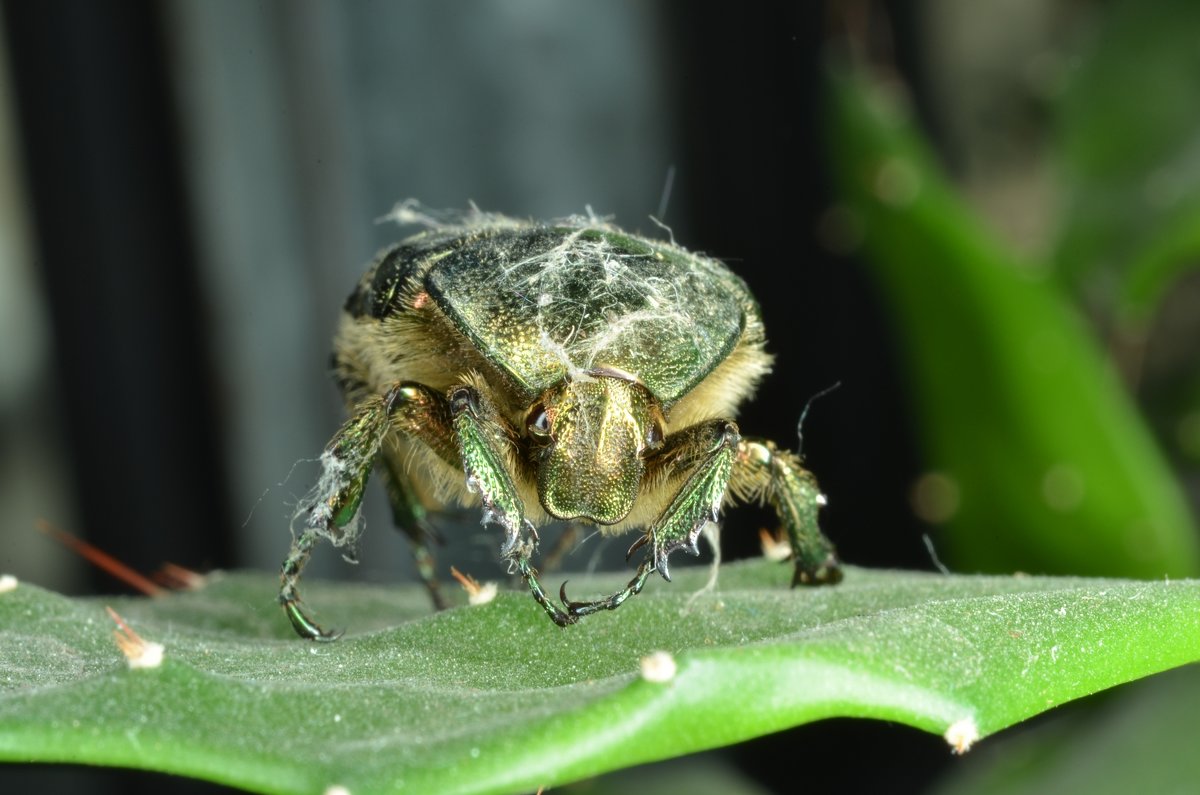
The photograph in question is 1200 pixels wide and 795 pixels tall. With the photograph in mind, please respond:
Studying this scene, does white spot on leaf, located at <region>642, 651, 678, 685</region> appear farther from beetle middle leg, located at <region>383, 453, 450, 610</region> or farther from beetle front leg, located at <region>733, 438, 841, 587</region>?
beetle middle leg, located at <region>383, 453, 450, 610</region>

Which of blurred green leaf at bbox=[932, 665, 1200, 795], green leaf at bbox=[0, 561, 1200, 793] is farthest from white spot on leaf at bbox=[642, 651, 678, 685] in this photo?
blurred green leaf at bbox=[932, 665, 1200, 795]

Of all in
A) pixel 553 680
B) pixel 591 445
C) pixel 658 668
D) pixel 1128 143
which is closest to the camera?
pixel 658 668

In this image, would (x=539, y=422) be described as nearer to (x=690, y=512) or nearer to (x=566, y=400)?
(x=566, y=400)

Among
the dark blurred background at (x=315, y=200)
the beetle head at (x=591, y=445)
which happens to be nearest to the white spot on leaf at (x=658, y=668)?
the beetle head at (x=591, y=445)

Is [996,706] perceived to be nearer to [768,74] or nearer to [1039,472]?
[1039,472]

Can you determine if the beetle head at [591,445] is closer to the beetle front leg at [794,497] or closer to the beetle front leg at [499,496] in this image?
the beetle front leg at [499,496]

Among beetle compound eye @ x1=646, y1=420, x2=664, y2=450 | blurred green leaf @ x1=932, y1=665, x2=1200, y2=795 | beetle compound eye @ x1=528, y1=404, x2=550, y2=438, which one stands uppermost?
beetle compound eye @ x1=528, y1=404, x2=550, y2=438

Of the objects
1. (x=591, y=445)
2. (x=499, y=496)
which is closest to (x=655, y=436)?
(x=591, y=445)

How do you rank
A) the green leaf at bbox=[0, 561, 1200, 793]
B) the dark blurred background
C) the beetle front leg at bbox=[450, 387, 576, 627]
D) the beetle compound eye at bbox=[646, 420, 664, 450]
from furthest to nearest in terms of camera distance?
the dark blurred background → the beetle compound eye at bbox=[646, 420, 664, 450] → the beetle front leg at bbox=[450, 387, 576, 627] → the green leaf at bbox=[0, 561, 1200, 793]
